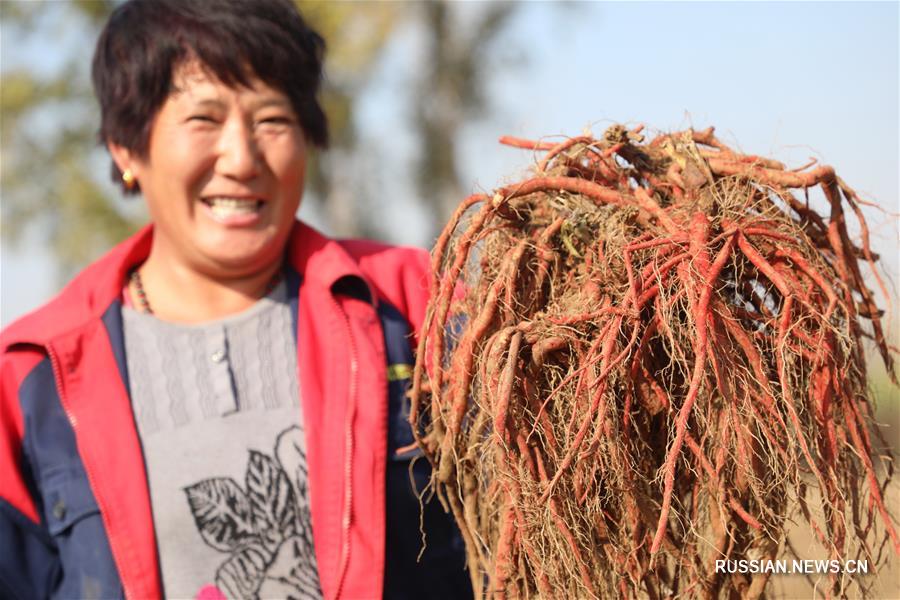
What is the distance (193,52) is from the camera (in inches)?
61.8

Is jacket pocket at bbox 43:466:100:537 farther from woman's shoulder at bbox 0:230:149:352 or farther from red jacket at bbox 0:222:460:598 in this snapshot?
woman's shoulder at bbox 0:230:149:352

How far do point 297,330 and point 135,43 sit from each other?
0.58 meters

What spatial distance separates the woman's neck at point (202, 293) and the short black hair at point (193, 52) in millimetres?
242

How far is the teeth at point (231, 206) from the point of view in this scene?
1.59m

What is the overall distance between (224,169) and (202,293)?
0.86 feet

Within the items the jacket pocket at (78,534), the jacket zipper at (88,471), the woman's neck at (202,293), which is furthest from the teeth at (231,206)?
the jacket pocket at (78,534)

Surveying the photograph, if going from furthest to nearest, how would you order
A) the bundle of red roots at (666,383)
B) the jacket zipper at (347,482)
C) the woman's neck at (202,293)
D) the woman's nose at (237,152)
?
1. the woman's neck at (202,293)
2. the woman's nose at (237,152)
3. the jacket zipper at (347,482)
4. the bundle of red roots at (666,383)

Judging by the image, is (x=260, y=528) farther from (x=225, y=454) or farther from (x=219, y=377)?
(x=219, y=377)

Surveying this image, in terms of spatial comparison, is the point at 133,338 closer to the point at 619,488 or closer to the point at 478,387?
the point at 478,387

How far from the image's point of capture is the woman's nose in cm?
154

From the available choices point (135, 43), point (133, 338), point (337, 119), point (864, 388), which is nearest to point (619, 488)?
point (864, 388)

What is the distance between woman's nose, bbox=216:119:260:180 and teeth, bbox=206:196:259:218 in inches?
1.9

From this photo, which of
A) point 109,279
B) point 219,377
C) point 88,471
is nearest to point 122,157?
point 109,279

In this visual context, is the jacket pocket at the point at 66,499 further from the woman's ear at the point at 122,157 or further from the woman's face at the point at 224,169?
the woman's ear at the point at 122,157
